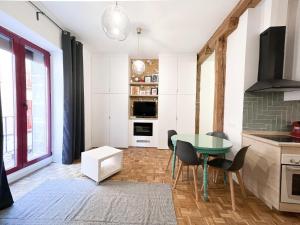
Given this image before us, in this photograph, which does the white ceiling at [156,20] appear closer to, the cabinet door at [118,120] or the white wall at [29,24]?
the white wall at [29,24]

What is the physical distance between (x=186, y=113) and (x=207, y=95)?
773 millimetres

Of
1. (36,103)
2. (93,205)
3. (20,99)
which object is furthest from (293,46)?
(36,103)

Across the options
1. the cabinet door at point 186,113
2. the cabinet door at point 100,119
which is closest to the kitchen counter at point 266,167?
the cabinet door at point 186,113

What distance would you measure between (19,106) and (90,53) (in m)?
2.34

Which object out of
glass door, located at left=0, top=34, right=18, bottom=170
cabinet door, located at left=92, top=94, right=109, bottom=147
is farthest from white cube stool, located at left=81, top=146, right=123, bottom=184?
cabinet door, located at left=92, top=94, right=109, bottom=147

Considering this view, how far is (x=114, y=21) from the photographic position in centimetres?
188

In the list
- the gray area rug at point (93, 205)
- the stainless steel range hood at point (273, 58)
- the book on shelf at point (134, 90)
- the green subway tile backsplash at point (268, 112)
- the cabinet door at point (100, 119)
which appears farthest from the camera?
the book on shelf at point (134, 90)

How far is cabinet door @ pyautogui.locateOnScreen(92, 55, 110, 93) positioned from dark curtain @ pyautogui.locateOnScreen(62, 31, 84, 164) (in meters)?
0.81

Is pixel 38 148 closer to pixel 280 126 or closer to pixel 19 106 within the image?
pixel 19 106

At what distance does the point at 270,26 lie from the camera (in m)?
2.05

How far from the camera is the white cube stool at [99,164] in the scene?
2.40 m

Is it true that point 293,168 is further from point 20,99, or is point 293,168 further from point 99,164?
point 20,99

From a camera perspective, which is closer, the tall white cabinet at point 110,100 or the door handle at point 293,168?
the door handle at point 293,168

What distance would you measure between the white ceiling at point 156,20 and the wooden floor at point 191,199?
2652 mm
